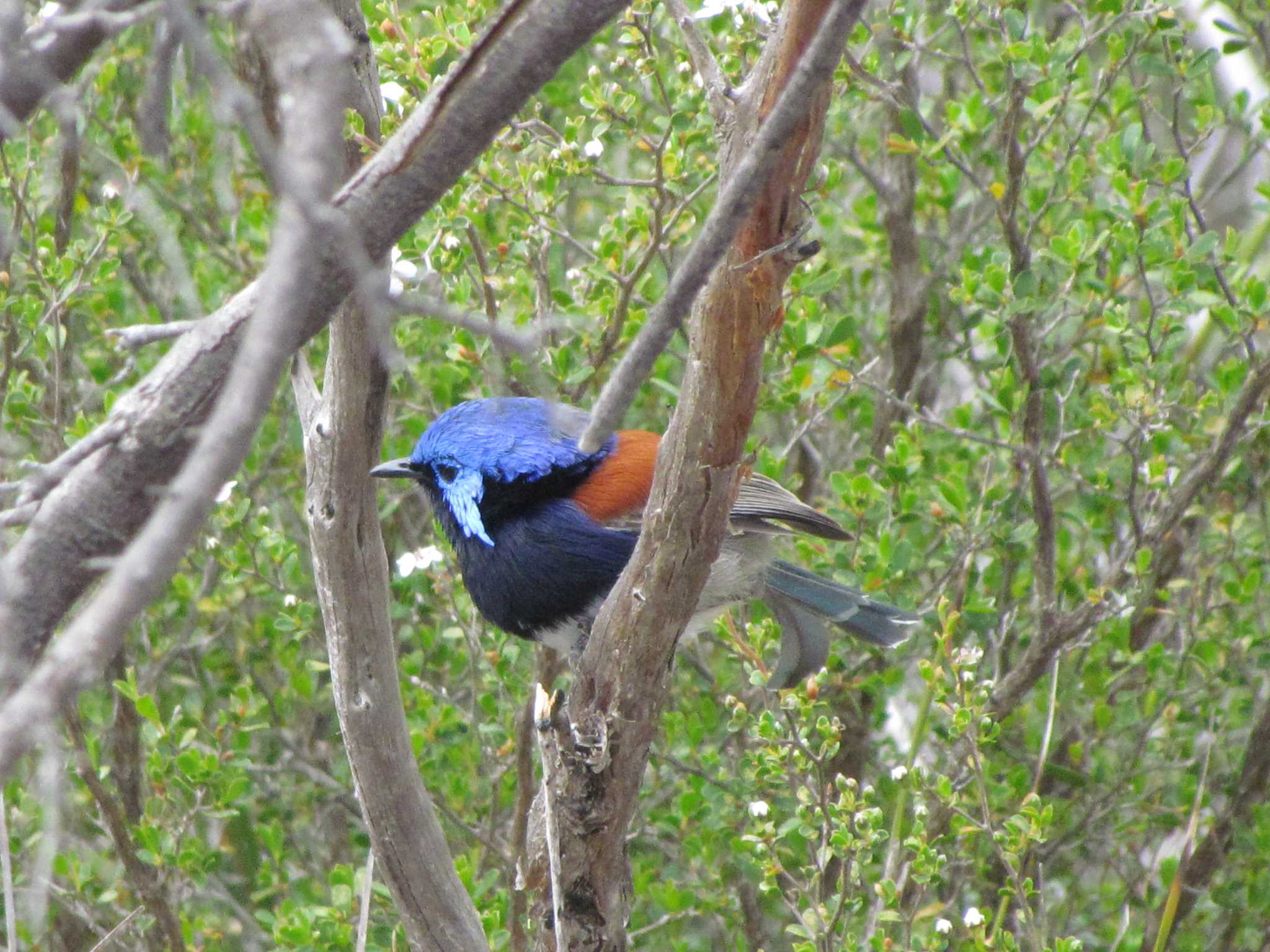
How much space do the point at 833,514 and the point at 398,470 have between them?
5.03 ft

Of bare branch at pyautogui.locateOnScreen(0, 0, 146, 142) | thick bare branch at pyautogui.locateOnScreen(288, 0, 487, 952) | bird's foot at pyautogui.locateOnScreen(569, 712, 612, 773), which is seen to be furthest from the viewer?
thick bare branch at pyautogui.locateOnScreen(288, 0, 487, 952)

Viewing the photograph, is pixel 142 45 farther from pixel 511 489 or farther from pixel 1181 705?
pixel 1181 705

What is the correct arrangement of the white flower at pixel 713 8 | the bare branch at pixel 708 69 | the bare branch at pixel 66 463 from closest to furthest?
the bare branch at pixel 66 463 < the bare branch at pixel 708 69 < the white flower at pixel 713 8

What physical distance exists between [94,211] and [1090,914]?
4.20 meters

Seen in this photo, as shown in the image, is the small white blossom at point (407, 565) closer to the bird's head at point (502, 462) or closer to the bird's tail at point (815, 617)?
the bird's head at point (502, 462)

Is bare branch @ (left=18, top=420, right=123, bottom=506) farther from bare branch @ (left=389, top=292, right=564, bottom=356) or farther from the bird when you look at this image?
the bird

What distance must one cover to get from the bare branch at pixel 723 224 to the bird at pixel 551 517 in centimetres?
175

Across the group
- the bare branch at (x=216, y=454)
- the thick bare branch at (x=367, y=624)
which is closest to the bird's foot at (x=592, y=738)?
the thick bare branch at (x=367, y=624)

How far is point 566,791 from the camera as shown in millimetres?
3270

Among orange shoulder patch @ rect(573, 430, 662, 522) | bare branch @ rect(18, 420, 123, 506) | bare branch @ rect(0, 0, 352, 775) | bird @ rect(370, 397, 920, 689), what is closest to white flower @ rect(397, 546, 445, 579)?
bird @ rect(370, 397, 920, 689)

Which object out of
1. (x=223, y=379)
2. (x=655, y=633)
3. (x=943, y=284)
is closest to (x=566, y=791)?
(x=655, y=633)

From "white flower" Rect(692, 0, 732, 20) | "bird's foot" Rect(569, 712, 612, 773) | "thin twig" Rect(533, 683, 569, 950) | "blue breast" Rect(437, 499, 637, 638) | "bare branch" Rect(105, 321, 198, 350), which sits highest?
"white flower" Rect(692, 0, 732, 20)

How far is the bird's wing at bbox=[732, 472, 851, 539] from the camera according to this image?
4223mm

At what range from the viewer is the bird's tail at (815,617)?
15.1 ft
